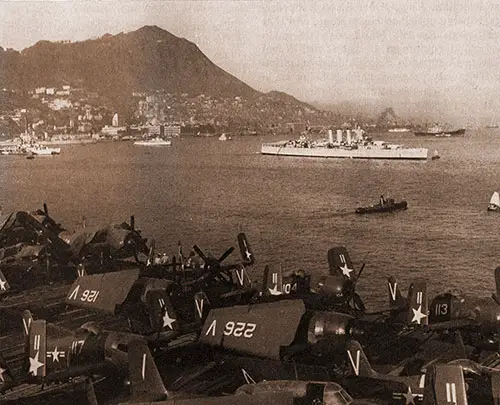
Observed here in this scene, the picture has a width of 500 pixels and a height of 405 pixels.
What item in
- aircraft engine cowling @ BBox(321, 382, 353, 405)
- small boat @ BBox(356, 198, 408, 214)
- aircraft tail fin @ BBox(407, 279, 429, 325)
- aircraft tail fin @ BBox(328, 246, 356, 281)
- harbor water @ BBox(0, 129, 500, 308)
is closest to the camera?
aircraft engine cowling @ BBox(321, 382, 353, 405)

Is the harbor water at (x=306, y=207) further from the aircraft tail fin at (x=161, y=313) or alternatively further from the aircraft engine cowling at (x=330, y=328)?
the aircraft tail fin at (x=161, y=313)

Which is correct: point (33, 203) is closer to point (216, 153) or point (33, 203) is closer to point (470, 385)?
point (470, 385)

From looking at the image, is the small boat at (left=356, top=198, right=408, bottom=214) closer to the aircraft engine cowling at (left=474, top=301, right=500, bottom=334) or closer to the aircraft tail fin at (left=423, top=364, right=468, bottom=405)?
the aircraft engine cowling at (left=474, top=301, right=500, bottom=334)

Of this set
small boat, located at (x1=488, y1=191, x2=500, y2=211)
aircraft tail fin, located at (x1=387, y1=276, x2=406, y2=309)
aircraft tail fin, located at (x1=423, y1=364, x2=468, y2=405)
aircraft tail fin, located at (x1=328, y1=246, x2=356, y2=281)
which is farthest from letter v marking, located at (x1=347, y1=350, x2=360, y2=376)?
small boat, located at (x1=488, y1=191, x2=500, y2=211)

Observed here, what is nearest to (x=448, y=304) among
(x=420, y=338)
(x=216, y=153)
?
(x=420, y=338)

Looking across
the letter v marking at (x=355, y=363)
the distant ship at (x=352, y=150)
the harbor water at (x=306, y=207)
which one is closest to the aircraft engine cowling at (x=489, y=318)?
the letter v marking at (x=355, y=363)

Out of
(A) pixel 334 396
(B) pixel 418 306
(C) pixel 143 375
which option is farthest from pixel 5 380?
(B) pixel 418 306

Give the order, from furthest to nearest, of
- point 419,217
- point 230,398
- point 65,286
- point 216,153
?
point 216,153 → point 419,217 → point 65,286 → point 230,398

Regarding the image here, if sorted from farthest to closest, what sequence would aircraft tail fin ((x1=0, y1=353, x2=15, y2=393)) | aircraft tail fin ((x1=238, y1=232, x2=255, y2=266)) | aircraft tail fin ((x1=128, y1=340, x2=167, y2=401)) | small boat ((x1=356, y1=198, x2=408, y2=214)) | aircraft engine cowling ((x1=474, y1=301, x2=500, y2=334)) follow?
small boat ((x1=356, y1=198, x2=408, y2=214)) < aircraft tail fin ((x1=238, y1=232, x2=255, y2=266)) < aircraft engine cowling ((x1=474, y1=301, x2=500, y2=334)) < aircraft tail fin ((x1=0, y1=353, x2=15, y2=393)) < aircraft tail fin ((x1=128, y1=340, x2=167, y2=401))
